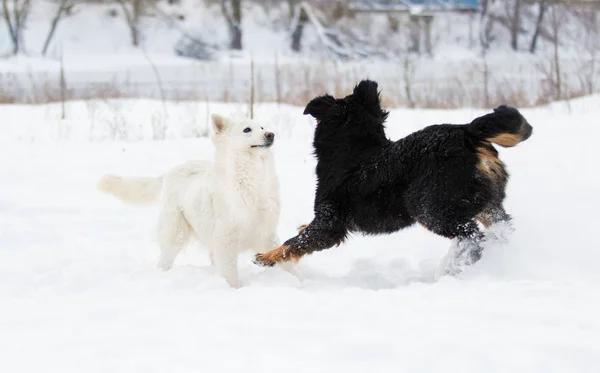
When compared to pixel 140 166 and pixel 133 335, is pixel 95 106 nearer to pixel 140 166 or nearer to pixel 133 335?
pixel 140 166

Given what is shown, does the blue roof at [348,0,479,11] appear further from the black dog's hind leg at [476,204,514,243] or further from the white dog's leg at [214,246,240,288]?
the white dog's leg at [214,246,240,288]

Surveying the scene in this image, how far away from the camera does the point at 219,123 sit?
4.60m

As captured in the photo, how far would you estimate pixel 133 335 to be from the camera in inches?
118

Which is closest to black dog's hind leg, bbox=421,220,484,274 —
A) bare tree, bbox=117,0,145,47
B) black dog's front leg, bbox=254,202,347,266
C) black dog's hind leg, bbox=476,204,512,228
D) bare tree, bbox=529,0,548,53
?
black dog's hind leg, bbox=476,204,512,228

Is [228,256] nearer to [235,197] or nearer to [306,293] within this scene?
[235,197]

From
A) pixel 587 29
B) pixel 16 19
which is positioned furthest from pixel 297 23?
pixel 587 29

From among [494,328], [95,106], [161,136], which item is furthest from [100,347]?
[95,106]

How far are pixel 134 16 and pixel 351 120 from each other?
29.2 m

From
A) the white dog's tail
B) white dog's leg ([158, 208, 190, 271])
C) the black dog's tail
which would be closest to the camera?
the black dog's tail

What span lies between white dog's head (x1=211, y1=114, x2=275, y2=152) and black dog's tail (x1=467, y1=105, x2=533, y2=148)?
1.39 metres

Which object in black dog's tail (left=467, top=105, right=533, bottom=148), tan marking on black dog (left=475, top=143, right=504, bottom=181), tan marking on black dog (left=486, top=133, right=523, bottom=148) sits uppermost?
black dog's tail (left=467, top=105, right=533, bottom=148)

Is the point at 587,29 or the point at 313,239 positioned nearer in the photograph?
the point at 313,239

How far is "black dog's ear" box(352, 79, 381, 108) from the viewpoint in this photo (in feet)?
15.8

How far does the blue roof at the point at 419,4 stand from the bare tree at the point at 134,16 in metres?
10.7
